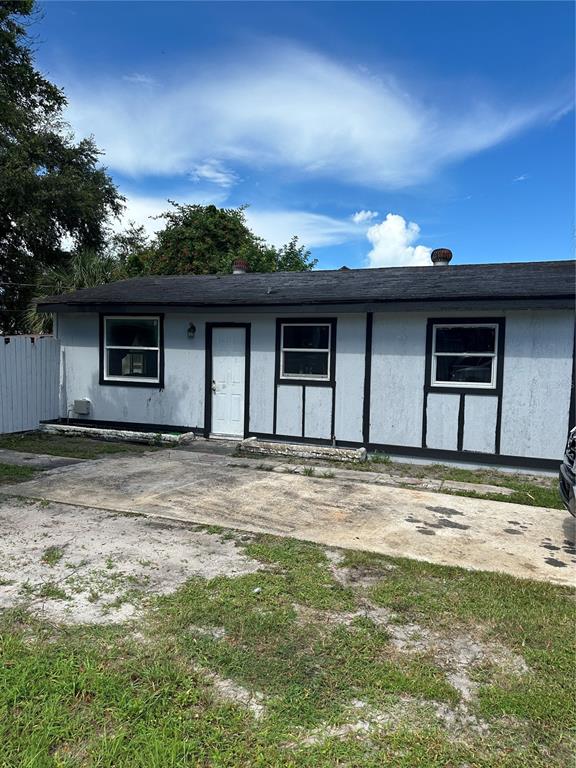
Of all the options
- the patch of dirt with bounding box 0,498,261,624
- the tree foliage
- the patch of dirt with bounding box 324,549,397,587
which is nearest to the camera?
the patch of dirt with bounding box 0,498,261,624

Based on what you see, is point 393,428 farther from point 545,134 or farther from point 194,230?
point 194,230

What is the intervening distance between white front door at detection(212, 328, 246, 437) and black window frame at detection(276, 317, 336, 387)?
736 millimetres

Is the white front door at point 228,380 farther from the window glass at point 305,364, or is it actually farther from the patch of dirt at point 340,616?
the patch of dirt at point 340,616

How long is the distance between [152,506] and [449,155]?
15814 mm

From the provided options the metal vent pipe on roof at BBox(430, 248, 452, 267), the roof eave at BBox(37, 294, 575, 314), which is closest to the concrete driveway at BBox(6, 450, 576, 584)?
the roof eave at BBox(37, 294, 575, 314)

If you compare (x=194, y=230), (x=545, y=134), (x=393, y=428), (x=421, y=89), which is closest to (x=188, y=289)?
(x=393, y=428)

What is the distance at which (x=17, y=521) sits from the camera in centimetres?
491

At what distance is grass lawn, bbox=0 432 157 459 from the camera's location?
28.4ft

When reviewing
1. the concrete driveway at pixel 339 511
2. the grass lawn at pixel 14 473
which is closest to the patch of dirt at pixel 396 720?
the concrete driveway at pixel 339 511

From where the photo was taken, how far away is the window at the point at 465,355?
8133mm

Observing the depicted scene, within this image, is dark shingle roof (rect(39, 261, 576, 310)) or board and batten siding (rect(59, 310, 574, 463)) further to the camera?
dark shingle roof (rect(39, 261, 576, 310))

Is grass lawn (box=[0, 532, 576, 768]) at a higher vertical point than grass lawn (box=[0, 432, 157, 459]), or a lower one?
higher

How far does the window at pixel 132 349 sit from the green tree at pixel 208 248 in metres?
13.3

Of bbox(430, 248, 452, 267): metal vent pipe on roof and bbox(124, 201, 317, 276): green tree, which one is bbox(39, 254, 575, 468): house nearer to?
bbox(430, 248, 452, 267): metal vent pipe on roof
